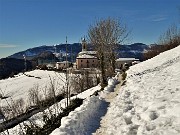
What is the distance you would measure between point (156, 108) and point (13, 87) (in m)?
96.7

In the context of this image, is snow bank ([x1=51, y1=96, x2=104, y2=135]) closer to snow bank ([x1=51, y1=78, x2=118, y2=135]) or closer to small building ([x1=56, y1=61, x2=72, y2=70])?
snow bank ([x1=51, y1=78, x2=118, y2=135])

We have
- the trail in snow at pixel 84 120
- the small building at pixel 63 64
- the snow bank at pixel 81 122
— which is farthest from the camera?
the small building at pixel 63 64

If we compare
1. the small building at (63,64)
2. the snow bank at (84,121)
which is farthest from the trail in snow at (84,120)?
the small building at (63,64)

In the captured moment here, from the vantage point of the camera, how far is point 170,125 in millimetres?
10555

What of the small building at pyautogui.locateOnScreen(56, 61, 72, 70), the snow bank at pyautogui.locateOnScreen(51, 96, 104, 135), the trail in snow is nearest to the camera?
the snow bank at pyautogui.locateOnScreen(51, 96, 104, 135)

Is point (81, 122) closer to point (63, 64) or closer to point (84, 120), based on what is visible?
point (84, 120)

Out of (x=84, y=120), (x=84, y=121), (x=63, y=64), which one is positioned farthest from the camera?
(x=63, y=64)

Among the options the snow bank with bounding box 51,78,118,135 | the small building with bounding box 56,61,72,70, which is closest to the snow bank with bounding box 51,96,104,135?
the snow bank with bounding box 51,78,118,135

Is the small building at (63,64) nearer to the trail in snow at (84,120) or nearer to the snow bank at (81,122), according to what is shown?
the trail in snow at (84,120)

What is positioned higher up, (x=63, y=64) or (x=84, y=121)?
(x=84, y=121)

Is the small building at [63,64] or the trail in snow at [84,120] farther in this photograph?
the small building at [63,64]

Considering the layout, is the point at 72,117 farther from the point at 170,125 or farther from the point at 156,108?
the point at 170,125

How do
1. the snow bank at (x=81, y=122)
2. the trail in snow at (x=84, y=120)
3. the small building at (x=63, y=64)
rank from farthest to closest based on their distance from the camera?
the small building at (x=63, y=64), the trail in snow at (x=84, y=120), the snow bank at (x=81, y=122)

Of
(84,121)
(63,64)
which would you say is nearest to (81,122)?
(84,121)
